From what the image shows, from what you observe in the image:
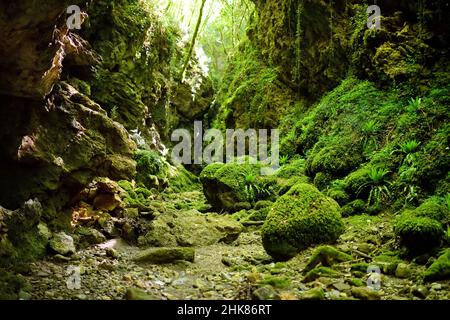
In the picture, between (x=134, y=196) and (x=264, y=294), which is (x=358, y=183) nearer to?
(x=264, y=294)

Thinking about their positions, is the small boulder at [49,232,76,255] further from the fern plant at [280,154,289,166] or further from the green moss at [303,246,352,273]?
the fern plant at [280,154,289,166]

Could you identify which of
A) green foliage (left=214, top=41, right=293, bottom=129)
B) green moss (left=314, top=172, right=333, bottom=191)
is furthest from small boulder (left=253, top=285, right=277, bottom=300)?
green foliage (left=214, top=41, right=293, bottom=129)

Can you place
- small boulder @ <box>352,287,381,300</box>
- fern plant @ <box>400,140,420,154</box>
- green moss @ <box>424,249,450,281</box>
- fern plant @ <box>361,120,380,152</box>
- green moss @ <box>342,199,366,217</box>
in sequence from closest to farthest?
small boulder @ <box>352,287,381,300</box> → green moss @ <box>424,249,450,281</box> → green moss @ <box>342,199,366,217</box> → fern plant @ <box>400,140,420,154</box> → fern plant @ <box>361,120,380,152</box>

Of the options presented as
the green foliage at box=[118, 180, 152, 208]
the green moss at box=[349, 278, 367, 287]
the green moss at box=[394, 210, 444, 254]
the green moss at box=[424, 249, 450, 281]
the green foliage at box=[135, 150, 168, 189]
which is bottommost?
the green moss at box=[349, 278, 367, 287]

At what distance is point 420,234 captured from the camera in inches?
188

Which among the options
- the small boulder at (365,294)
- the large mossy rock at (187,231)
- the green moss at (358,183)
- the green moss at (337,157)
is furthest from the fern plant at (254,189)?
the small boulder at (365,294)

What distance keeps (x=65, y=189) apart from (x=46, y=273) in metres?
2.55

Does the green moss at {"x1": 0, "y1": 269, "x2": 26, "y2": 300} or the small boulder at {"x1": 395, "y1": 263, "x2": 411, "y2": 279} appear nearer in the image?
the green moss at {"x1": 0, "y1": 269, "x2": 26, "y2": 300}

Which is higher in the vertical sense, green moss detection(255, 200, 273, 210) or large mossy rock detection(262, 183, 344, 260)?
green moss detection(255, 200, 273, 210)

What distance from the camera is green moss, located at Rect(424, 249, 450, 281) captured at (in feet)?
13.0

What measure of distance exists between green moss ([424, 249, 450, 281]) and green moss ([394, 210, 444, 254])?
23.4 inches

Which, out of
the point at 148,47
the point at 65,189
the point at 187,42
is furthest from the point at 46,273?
Answer: the point at 187,42

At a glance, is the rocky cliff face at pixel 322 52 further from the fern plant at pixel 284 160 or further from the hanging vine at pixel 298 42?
the fern plant at pixel 284 160

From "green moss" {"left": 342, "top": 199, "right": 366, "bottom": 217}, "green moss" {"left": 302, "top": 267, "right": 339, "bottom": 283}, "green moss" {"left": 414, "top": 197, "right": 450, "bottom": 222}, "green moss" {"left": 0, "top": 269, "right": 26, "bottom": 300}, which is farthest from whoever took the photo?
"green moss" {"left": 342, "top": 199, "right": 366, "bottom": 217}
